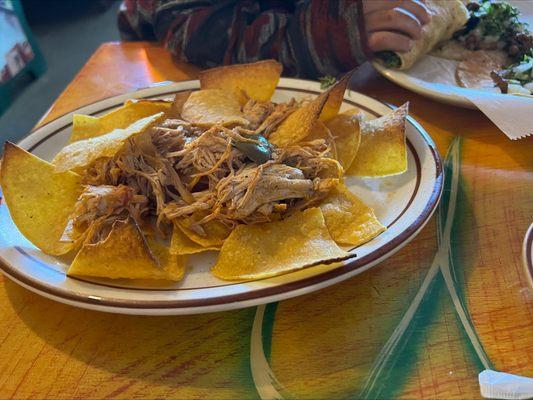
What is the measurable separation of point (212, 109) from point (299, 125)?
233 mm

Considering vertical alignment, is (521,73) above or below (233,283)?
below

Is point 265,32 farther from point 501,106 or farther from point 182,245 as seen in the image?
point 182,245

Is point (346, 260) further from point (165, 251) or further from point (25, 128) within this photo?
point (25, 128)

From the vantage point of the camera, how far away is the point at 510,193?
117 centimetres

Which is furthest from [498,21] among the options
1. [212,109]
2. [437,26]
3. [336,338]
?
[336,338]

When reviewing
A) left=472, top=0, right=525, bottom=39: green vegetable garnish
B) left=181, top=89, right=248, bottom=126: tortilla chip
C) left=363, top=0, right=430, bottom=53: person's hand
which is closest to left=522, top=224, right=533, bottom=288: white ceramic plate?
left=181, top=89, right=248, bottom=126: tortilla chip

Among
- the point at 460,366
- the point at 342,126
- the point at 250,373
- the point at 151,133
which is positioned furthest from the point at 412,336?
the point at 151,133

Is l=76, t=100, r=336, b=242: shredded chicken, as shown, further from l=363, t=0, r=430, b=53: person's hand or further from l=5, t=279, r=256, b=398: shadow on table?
l=363, t=0, r=430, b=53: person's hand

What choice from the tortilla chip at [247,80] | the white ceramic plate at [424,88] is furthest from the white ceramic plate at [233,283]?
the tortilla chip at [247,80]

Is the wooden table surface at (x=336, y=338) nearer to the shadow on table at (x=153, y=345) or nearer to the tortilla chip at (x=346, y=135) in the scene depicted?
the shadow on table at (x=153, y=345)

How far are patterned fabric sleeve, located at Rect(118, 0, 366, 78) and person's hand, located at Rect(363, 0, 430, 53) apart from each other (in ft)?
0.16

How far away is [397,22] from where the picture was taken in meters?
1.62

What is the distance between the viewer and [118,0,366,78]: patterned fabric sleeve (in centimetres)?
164

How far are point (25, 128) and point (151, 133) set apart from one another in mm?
2650
